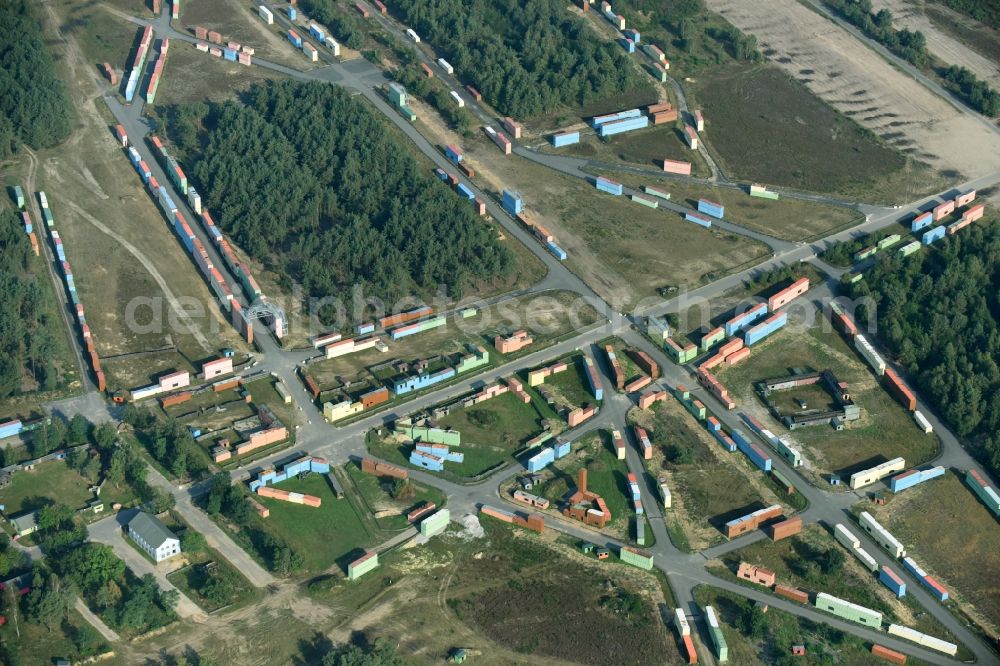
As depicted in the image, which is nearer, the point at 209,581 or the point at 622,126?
the point at 209,581

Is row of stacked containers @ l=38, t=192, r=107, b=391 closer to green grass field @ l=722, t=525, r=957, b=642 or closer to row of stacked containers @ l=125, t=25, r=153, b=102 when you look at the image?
→ row of stacked containers @ l=125, t=25, r=153, b=102

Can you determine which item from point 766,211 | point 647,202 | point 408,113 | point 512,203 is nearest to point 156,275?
point 512,203

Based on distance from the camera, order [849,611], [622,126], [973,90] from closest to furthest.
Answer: [849,611] < [622,126] < [973,90]

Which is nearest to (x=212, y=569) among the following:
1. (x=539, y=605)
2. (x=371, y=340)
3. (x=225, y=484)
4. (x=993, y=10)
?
(x=225, y=484)

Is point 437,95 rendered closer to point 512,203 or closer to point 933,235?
point 512,203

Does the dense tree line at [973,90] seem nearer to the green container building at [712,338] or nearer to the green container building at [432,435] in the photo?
the green container building at [712,338]
